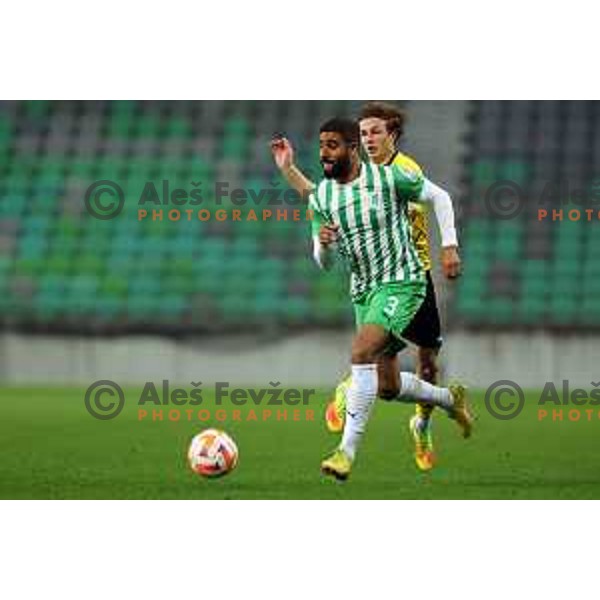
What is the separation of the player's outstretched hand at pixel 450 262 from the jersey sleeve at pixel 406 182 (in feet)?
0.75

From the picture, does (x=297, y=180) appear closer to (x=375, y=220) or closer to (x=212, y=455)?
(x=375, y=220)

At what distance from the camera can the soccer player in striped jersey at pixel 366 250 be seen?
716 cm

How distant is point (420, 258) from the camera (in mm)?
7262

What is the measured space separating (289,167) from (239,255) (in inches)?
16.7

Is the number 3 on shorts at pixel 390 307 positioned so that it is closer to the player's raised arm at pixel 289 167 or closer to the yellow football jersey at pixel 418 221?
the yellow football jersey at pixel 418 221

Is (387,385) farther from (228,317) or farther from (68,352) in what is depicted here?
(68,352)

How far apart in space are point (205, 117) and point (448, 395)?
147 centimetres

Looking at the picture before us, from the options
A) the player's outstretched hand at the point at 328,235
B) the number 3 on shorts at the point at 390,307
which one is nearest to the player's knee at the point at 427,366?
the number 3 on shorts at the point at 390,307

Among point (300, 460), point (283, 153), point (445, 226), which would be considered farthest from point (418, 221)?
point (300, 460)

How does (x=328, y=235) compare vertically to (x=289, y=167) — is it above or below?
below

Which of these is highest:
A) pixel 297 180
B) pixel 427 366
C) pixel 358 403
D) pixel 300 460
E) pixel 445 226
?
pixel 297 180

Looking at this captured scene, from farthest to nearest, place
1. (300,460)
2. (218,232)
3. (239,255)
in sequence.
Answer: (239,255), (218,232), (300,460)

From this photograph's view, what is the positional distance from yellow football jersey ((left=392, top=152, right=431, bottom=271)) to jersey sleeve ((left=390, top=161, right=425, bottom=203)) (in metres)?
0.01

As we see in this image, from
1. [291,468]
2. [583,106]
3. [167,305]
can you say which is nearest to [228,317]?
[167,305]
